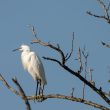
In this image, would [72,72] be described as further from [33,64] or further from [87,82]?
[33,64]

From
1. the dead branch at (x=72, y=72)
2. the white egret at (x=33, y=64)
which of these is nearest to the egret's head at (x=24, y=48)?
the white egret at (x=33, y=64)

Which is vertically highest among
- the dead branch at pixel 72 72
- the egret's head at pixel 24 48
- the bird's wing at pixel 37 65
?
the egret's head at pixel 24 48

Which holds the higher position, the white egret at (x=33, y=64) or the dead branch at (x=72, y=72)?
the white egret at (x=33, y=64)

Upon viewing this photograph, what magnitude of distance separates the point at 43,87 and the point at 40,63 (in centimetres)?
154

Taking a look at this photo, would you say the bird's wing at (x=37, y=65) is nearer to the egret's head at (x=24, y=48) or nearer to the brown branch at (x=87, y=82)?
the egret's head at (x=24, y=48)

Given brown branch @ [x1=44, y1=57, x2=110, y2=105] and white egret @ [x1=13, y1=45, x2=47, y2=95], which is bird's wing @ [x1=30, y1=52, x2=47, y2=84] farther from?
brown branch @ [x1=44, y1=57, x2=110, y2=105]

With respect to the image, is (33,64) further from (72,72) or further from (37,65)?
(72,72)

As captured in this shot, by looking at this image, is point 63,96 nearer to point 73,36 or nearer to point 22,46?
point 73,36

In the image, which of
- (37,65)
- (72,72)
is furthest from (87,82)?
(37,65)

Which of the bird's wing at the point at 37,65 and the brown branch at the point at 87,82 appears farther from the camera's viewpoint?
the bird's wing at the point at 37,65

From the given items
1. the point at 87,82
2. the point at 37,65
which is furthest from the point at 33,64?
the point at 87,82

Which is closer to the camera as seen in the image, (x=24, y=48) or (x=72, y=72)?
(x=72, y=72)

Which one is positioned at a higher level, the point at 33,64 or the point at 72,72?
the point at 33,64

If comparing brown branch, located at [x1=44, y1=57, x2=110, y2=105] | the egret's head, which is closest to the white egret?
the egret's head
